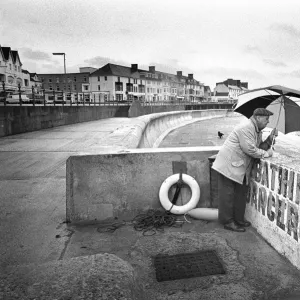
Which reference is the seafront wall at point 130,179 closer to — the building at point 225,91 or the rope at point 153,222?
the rope at point 153,222

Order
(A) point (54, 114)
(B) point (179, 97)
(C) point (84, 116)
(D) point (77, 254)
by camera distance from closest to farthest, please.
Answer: (D) point (77, 254) < (A) point (54, 114) < (C) point (84, 116) < (B) point (179, 97)

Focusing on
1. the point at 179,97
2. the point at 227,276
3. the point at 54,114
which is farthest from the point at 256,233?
the point at 179,97

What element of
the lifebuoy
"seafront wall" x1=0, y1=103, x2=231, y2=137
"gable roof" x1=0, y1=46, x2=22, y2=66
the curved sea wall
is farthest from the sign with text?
"gable roof" x1=0, y1=46, x2=22, y2=66

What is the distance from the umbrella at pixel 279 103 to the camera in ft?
15.9

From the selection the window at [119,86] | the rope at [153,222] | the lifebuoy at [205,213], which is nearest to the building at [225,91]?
the window at [119,86]

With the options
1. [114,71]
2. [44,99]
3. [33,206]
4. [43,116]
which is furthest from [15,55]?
[33,206]

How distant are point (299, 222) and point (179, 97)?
130m

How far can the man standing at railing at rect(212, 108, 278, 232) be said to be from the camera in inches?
173

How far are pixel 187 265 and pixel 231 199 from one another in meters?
1.45

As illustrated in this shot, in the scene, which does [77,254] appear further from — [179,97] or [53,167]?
[179,97]

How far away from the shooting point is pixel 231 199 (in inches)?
189

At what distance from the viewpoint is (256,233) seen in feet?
15.0

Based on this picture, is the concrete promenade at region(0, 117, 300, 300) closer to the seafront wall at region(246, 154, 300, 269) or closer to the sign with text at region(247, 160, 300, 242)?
the seafront wall at region(246, 154, 300, 269)

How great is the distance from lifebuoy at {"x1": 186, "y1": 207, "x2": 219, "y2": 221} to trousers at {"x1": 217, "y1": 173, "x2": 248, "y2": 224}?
0.68 feet
